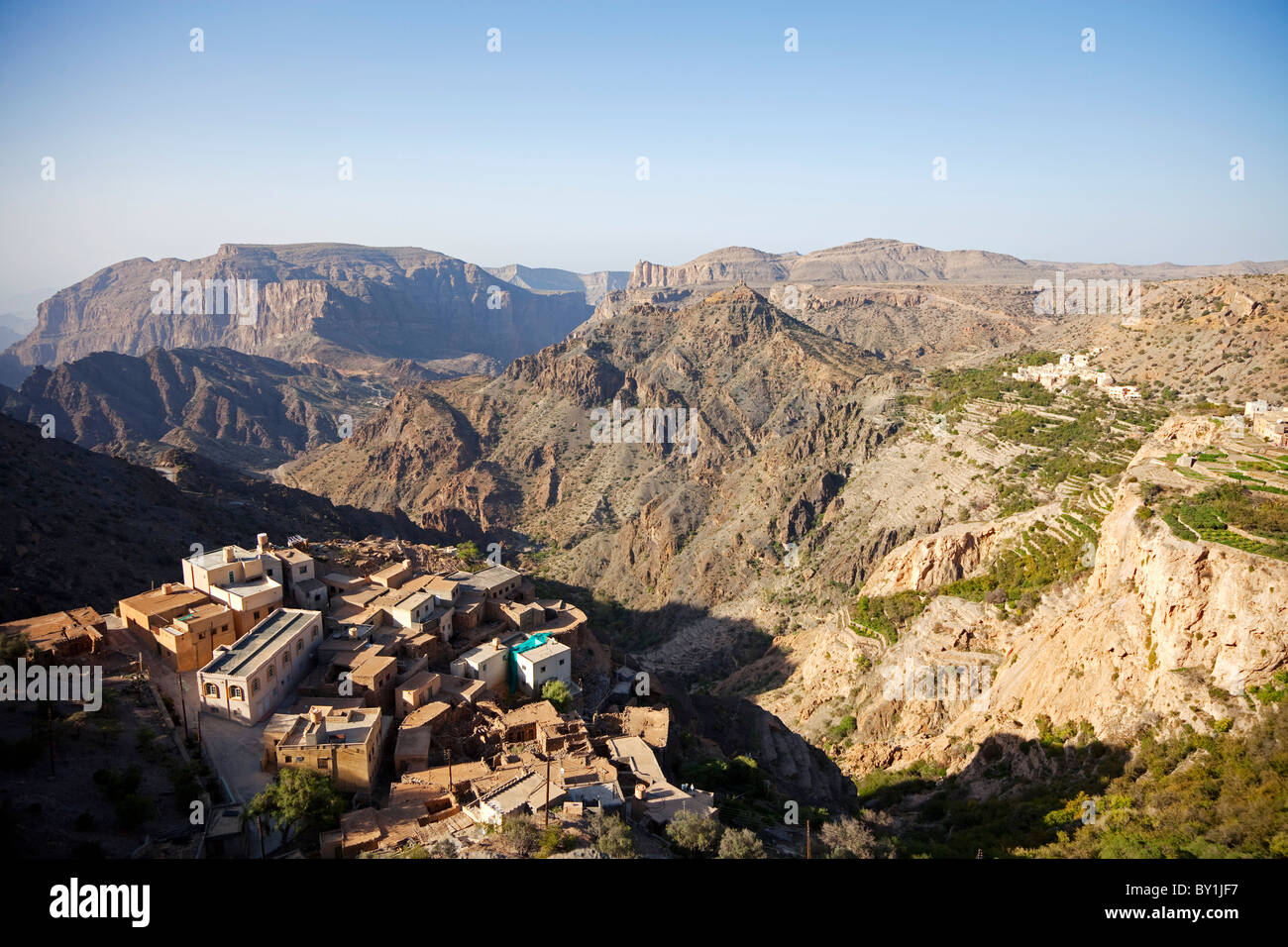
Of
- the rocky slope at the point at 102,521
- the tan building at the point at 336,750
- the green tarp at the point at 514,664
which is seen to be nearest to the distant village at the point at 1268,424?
the green tarp at the point at 514,664

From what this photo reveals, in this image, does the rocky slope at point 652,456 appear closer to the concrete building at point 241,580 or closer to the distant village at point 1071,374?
the distant village at point 1071,374

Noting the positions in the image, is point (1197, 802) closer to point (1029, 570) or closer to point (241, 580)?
point (1029, 570)

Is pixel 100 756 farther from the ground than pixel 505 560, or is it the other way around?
pixel 100 756

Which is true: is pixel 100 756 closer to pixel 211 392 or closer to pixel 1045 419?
pixel 1045 419

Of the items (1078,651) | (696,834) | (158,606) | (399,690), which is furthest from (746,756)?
(158,606)

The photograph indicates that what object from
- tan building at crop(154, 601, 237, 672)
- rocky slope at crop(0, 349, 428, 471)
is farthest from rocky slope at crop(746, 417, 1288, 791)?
rocky slope at crop(0, 349, 428, 471)
